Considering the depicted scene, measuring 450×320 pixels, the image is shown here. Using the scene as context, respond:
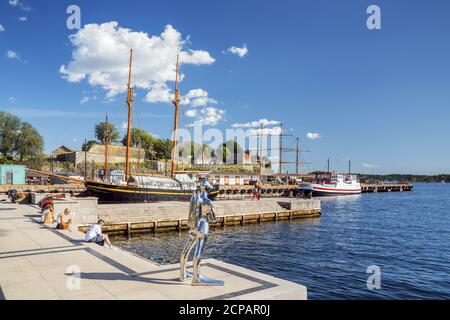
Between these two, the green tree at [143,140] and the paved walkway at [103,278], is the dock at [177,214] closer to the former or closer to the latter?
the paved walkway at [103,278]

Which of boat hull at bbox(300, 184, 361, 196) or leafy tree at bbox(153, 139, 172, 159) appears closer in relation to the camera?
boat hull at bbox(300, 184, 361, 196)

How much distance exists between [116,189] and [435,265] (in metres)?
31.2

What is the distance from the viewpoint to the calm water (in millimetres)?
15406

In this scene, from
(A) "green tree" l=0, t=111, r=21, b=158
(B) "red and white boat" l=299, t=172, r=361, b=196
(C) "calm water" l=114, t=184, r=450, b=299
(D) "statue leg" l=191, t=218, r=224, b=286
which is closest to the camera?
(D) "statue leg" l=191, t=218, r=224, b=286

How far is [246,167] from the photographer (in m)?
143

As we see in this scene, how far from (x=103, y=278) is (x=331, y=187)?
8319cm

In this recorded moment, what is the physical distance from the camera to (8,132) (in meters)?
77.4

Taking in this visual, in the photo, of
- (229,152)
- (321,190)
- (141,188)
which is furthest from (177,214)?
(229,152)

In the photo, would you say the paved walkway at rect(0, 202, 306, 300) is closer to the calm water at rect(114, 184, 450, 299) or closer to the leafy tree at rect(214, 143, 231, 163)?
the calm water at rect(114, 184, 450, 299)

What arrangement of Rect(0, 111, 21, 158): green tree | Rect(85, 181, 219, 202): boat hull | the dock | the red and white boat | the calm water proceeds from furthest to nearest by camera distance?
the red and white boat, Rect(0, 111, 21, 158): green tree, Rect(85, 181, 219, 202): boat hull, the dock, the calm water

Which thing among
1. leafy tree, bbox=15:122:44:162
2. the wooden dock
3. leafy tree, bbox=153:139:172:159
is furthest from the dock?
leafy tree, bbox=153:139:172:159

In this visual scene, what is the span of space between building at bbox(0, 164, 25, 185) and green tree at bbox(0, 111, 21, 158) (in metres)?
34.2
